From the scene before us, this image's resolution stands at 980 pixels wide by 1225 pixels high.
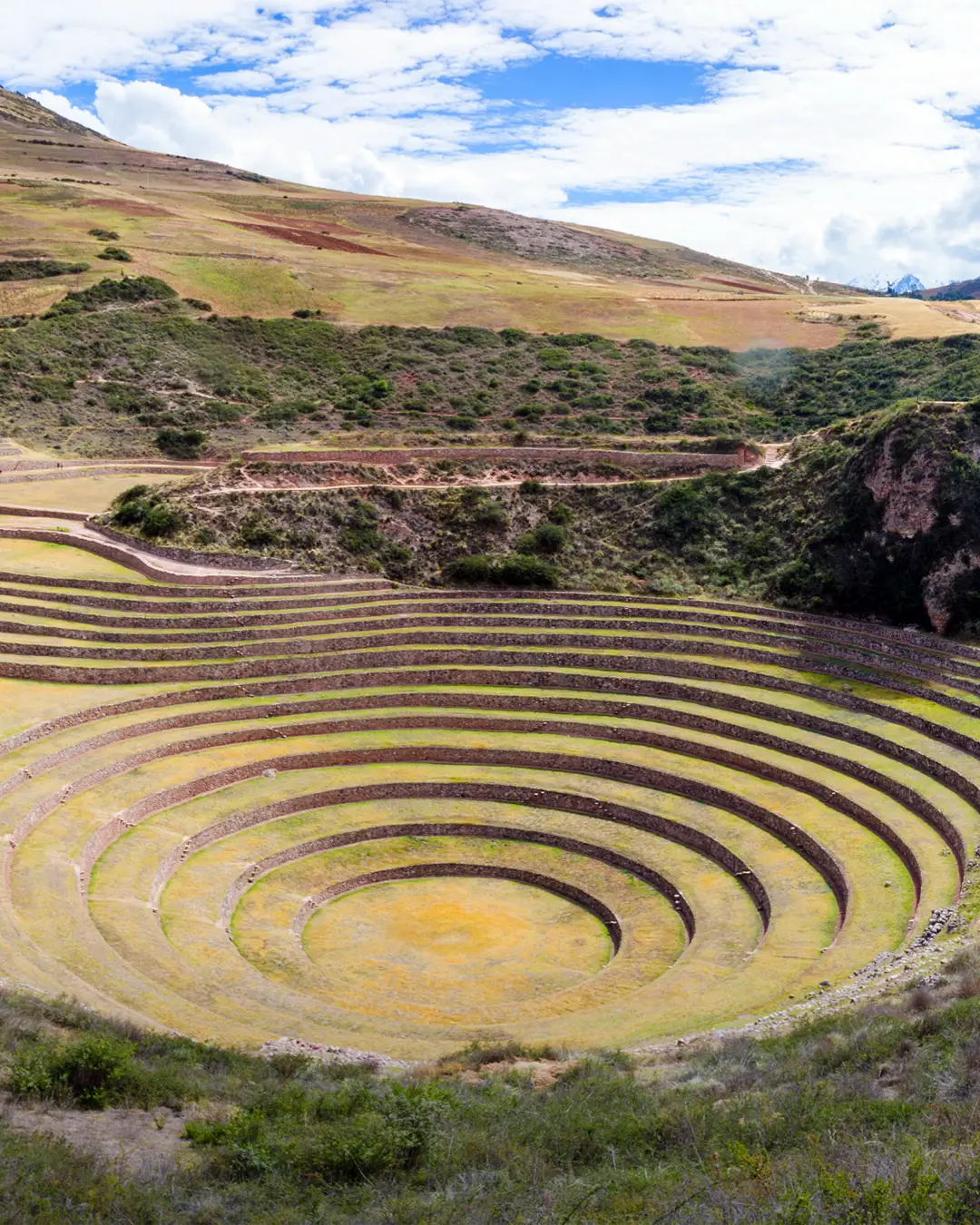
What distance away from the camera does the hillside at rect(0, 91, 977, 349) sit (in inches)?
2785

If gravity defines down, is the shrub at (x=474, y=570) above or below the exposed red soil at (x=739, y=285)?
below

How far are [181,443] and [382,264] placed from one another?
36425mm

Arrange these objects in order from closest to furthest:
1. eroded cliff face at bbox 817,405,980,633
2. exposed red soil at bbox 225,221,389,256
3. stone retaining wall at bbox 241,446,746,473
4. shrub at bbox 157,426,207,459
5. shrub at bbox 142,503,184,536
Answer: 1. eroded cliff face at bbox 817,405,980,633
2. shrub at bbox 142,503,184,536
3. stone retaining wall at bbox 241,446,746,473
4. shrub at bbox 157,426,207,459
5. exposed red soil at bbox 225,221,389,256

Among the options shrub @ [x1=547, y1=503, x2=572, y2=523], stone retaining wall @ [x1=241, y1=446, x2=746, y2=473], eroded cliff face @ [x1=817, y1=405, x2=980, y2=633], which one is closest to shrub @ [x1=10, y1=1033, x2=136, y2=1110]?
eroded cliff face @ [x1=817, y1=405, x2=980, y2=633]

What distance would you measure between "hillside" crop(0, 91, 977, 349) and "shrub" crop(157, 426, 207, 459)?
60.3 ft

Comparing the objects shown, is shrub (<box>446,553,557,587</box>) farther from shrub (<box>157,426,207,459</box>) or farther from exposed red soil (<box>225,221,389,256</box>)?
exposed red soil (<box>225,221,389,256</box>)

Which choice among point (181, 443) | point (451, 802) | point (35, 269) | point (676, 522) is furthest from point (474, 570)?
point (35, 269)

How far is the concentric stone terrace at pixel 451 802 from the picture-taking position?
18969 millimetres

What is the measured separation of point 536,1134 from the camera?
10312 millimetres

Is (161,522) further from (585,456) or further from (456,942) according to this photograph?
(456,942)

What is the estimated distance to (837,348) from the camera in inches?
2562

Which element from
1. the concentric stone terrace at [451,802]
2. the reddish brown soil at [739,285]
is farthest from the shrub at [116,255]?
the reddish brown soil at [739,285]

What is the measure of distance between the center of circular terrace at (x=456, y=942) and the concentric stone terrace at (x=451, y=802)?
0.24 ft

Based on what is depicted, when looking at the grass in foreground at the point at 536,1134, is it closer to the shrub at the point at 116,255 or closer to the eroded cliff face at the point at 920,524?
the eroded cliff face at the point at 920,524
